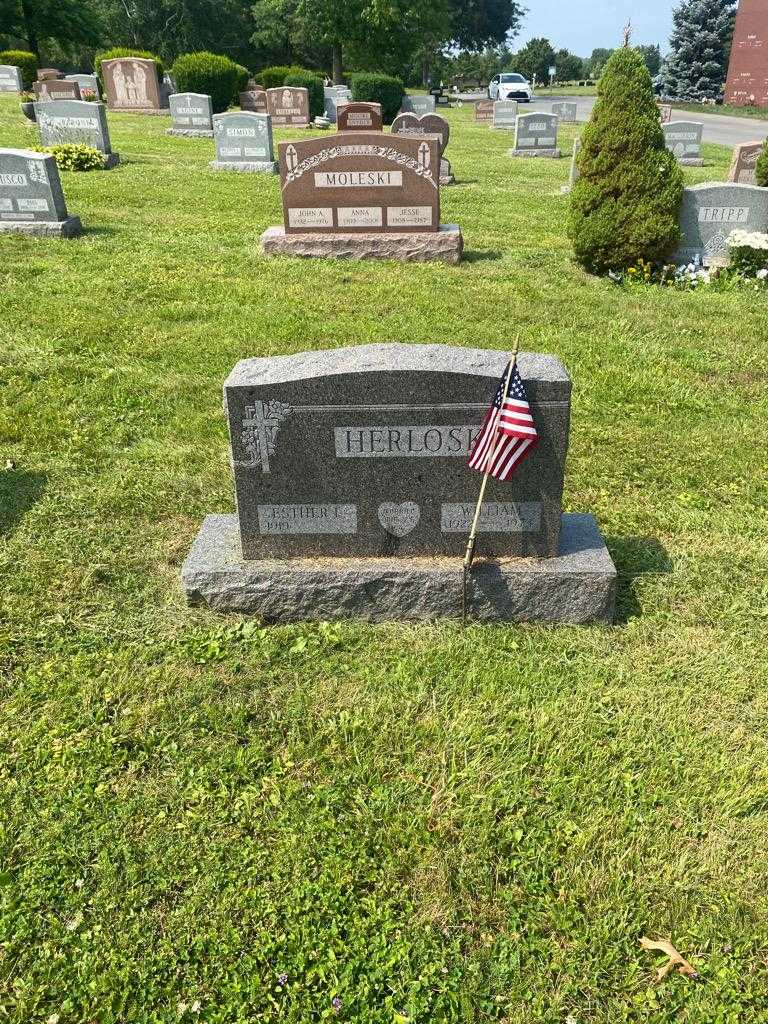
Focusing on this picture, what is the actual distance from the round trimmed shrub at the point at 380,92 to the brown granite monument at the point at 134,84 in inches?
291

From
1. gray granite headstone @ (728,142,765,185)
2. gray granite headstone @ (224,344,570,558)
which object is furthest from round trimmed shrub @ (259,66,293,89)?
gray granite headstone @ (224,344,570,558)

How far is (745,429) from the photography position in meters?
5.88

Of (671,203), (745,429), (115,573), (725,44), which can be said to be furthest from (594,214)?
(725,44)

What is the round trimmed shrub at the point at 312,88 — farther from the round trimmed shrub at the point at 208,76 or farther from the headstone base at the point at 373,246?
the headstone base at the point at 373,246

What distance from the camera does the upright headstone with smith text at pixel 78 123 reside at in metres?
16.8

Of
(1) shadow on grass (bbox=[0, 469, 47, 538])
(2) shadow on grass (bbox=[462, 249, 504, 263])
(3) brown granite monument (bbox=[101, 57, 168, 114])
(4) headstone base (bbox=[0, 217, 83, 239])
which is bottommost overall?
(1) shadow on grass (bbox=[0, 469, 47, 538])

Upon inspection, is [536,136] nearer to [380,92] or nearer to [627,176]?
[380,92]

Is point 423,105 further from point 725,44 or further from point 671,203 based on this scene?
point 725,44

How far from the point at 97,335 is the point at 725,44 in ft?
168

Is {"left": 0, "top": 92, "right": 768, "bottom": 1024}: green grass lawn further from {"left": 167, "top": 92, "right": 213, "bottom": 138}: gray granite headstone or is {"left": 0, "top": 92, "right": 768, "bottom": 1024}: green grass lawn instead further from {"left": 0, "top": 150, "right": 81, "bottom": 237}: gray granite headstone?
{"left": 167, "top": 92, "right": 213, "bottom": 138}: gray granite headstone

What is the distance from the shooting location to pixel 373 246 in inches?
411

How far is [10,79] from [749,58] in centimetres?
3481

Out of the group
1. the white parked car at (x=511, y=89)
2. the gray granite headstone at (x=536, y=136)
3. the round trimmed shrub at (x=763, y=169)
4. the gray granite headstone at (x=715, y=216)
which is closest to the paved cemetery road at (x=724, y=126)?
the white parked car at (x=511, y=89)

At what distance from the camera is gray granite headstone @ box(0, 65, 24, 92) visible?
29859 millimetres
